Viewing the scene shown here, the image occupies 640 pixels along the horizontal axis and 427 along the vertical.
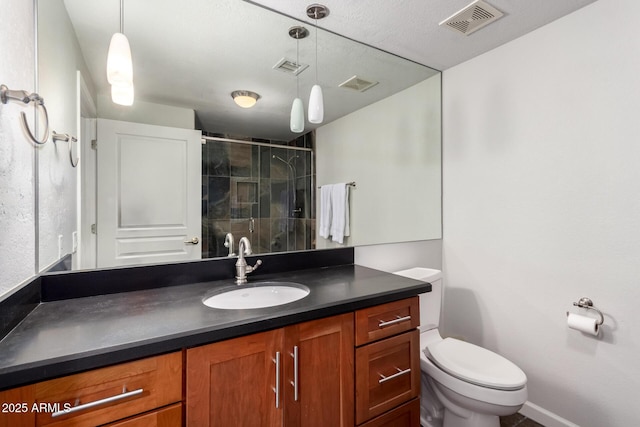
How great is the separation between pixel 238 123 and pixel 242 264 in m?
0.74

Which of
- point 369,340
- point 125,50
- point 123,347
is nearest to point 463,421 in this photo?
point 369,340

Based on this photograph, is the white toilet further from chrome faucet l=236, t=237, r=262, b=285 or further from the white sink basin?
chrome faucet l=236, t=237, r=262, b=285

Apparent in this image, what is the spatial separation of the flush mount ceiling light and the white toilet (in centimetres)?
140

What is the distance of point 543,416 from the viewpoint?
1.66m

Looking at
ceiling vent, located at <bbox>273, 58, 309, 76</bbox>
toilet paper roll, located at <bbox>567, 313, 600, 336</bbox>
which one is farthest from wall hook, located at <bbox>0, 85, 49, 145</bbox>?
toilet paper roll, located at <bbox>567, 313, 600, 336</bbox>

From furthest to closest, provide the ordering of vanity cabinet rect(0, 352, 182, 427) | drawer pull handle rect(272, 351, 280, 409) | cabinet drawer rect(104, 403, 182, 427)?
drawer pull handle rect(272, 351, 280, 409)
cabinet drawer rect(104, 403, 182, 427)
vanity cabinet rect(0, 352, 182, 427)

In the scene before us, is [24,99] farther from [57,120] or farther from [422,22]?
[422,22]

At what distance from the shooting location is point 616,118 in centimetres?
140

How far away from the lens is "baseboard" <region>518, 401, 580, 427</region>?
159 cm

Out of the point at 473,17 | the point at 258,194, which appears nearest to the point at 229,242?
the point at 258,194

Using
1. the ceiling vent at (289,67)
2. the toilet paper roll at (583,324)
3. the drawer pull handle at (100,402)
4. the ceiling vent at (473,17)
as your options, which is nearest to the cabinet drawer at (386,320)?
the drawer pull handle at (100,402)

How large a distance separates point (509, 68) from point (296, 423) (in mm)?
2215

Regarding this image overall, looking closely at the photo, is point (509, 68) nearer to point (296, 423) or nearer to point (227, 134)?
point (227, 134)

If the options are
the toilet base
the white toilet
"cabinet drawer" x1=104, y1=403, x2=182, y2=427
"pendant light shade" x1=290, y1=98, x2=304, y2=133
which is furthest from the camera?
"pendant light shade" x1=290, y1=98, x2=304, y2=133
